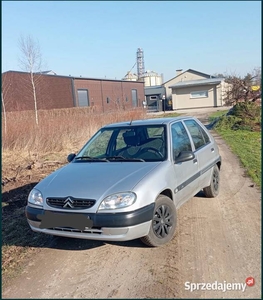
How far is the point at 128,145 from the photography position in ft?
16.0

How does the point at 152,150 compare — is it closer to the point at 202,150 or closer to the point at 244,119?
the point at 202,150

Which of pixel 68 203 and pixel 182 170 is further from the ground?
pixel 182 170

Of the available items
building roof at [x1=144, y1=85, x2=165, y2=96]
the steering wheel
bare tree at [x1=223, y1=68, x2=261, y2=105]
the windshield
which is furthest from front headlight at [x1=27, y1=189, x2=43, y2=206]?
building roof at [x1=144, y1=85, x2=165, y2=96]

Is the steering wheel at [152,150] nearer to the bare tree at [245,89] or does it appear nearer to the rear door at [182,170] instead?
the rear door at [182,170]

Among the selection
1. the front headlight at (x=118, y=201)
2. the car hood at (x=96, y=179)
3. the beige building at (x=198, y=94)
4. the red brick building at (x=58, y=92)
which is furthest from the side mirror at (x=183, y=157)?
the beige building at (x=198, y=94)

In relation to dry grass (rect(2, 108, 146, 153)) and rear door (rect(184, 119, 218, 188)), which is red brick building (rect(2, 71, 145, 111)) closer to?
dry grass (rect(2, 108, 146, 153))

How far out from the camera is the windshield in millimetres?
4496

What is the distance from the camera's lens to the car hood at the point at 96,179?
3594 mm

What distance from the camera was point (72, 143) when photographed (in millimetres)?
13586

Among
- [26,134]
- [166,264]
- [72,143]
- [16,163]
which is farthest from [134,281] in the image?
[72,143]

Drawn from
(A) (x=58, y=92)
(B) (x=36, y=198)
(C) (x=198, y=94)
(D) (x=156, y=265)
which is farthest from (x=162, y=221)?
(C) (x=198, y=94)

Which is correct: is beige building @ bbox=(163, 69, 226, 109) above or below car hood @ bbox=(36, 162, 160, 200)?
above

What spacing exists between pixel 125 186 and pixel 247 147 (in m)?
8.61

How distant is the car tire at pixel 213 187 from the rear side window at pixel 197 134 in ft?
1.96
